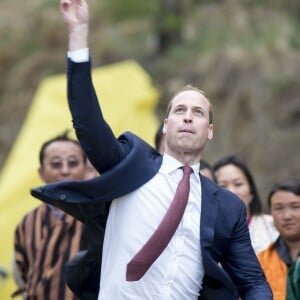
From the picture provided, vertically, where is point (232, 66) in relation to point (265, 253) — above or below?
above

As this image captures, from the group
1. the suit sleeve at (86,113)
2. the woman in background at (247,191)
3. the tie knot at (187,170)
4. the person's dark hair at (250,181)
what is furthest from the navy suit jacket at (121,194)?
the person's dark hair at (250,181)

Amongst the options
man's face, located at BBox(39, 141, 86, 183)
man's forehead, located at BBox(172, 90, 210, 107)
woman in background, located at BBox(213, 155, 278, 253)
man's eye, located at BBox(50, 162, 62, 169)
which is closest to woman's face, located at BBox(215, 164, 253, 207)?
woman in background, located at BBox(213, 155, 278, 253)

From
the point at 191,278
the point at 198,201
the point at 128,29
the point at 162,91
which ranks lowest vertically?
the point at 191,278

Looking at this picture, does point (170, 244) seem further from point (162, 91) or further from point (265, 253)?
point (162, 91)

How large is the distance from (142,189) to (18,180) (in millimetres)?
4754

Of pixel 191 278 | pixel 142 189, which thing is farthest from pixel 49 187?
pixel 191 278

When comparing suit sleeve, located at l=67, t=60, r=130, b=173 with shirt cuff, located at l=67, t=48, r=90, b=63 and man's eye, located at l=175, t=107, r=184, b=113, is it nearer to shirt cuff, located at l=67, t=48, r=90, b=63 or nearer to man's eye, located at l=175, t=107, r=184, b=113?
shirt cuff, located at l=67, t=48, r=90, b=63

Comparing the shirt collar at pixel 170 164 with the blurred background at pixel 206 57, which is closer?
the shirt collar at pixel 170 164

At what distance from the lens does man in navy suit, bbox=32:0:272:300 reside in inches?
151

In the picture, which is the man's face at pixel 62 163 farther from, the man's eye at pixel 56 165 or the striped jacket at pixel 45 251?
the striped jacket at pixel 45 251

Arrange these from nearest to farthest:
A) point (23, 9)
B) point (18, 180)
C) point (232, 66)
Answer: point (18, 180) → point (232, 66) → point (23, 9)

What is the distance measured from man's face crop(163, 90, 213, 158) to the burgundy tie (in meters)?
0.23

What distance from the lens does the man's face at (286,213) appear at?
551 cm

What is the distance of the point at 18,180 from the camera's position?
870 centimetres
